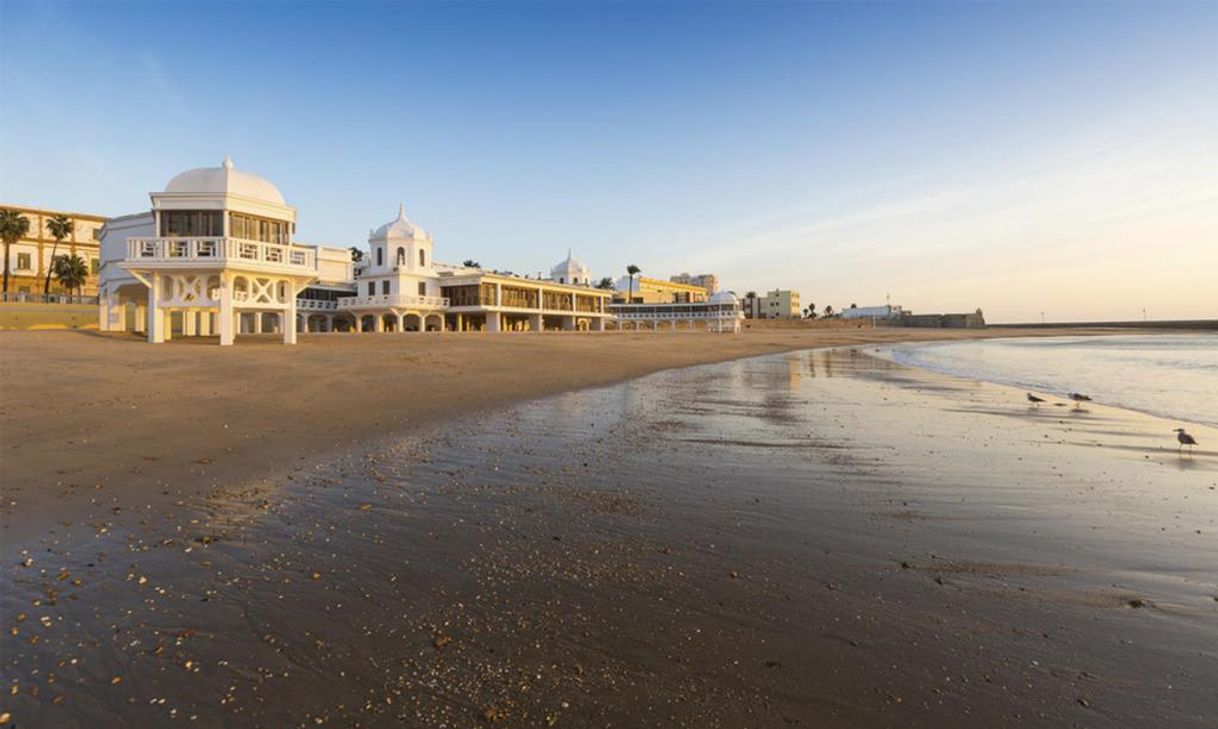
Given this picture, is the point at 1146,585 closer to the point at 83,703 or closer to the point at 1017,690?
the point at 1017,690

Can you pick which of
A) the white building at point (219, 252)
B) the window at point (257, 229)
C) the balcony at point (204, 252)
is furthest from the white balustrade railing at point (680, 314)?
the balcony at point (204, 252)

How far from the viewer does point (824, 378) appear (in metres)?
26.0

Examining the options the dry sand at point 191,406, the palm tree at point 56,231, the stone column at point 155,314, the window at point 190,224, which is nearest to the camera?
the dry sand at point 191,406

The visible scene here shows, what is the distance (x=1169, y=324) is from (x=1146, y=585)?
863 ft

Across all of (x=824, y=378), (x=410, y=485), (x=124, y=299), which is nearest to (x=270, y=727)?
(x=410, y=485)

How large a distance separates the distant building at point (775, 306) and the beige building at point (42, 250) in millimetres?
150321

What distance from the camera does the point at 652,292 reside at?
503 feet

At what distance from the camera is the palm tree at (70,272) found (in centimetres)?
6644

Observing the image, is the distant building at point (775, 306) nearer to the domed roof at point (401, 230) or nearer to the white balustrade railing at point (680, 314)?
the white balustrade railing at point (680, 314)

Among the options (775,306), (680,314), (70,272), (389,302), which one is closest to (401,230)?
(389,302)

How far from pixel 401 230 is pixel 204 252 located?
41900 mm

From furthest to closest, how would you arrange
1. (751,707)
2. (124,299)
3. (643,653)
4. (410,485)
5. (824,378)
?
(124,299) < (824,378) < (410,485) < (643,653) < (751,707)

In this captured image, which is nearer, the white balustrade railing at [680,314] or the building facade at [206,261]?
the building facade at [206,261]

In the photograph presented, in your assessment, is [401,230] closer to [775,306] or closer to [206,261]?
[206,261]
